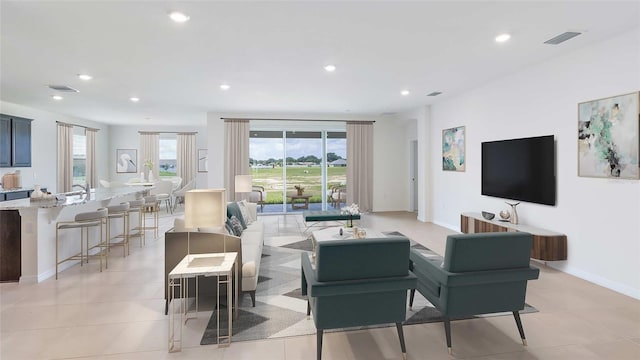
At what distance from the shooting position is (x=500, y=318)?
2906 mm

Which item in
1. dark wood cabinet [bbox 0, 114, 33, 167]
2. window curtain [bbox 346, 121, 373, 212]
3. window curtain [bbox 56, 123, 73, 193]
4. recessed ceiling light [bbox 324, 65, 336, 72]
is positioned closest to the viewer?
recessed ceiling light [bbox 324, 65, 336, 72]

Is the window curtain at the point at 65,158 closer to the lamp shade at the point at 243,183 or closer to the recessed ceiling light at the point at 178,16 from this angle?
the lamp shade at the point at 243,183

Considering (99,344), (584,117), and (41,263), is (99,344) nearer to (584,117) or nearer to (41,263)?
(41,263)

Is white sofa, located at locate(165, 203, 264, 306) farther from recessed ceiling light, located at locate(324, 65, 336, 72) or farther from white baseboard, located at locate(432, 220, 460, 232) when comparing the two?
white baseboard, located at locate(432, 220, 460, 232)

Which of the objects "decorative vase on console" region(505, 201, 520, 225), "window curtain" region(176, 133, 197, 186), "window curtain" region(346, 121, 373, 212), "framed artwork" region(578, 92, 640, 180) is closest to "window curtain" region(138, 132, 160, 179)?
"window curtain" region(176, 133, 197, 186)

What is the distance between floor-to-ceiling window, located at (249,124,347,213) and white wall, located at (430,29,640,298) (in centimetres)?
442

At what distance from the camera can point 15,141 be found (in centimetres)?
669

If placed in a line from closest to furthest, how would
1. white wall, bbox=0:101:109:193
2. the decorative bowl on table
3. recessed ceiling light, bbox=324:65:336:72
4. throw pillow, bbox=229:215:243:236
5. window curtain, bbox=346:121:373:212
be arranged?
throw pillow, bbox=229:215:243:236, recessed ceiling light, bbox=324:65:336:72, the decorative bowl on table, white wall, bbox=0:101:109:193, window curtain, bbox=346:121:373:212

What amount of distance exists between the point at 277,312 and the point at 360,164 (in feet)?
19.9

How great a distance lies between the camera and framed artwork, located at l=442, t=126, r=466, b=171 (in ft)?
20.4

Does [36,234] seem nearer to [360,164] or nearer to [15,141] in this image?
[15,141]

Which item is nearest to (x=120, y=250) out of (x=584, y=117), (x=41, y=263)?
(x=41, y=263)

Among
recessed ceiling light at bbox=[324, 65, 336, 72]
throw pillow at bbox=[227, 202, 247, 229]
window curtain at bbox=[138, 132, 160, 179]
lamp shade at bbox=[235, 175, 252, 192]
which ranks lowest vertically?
throw pillow at bbox=[227, 202, 247, 229]

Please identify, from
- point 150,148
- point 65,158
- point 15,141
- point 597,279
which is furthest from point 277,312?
point 150,148
